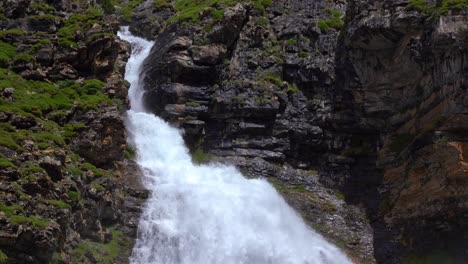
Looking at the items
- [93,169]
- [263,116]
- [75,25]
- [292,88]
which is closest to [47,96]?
[93,169]

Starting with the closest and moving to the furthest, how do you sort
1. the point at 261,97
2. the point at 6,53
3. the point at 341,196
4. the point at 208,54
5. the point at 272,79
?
the point at 6,53 → the point at 341,196 → the point at 261,97 → the point at 272,79 → the point at 208,54

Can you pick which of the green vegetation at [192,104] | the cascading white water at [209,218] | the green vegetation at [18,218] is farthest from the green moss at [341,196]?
the green vegetation at [18,218]

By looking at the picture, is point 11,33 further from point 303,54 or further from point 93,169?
point 303,54

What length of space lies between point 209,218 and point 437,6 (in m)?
18.0

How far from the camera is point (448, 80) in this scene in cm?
3344

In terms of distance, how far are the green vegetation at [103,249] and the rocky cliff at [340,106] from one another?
12375mm

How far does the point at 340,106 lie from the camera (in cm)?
4178

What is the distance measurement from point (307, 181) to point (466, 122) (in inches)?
462

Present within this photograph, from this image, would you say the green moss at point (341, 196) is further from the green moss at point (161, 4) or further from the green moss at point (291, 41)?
the green moss at point (161, 4)

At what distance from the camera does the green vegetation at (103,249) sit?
25531mm

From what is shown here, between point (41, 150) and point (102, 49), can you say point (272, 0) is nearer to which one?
point (102, 49)

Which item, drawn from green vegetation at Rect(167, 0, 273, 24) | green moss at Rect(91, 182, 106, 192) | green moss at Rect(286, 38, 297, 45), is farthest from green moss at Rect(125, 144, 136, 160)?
green moss at Rect(286, 38, 297, 45)

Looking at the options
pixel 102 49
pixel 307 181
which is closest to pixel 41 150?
pixel 102 49

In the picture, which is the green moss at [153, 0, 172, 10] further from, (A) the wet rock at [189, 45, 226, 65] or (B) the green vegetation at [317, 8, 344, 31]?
(B) the green vegetation at [317, 8, 344, 31]
